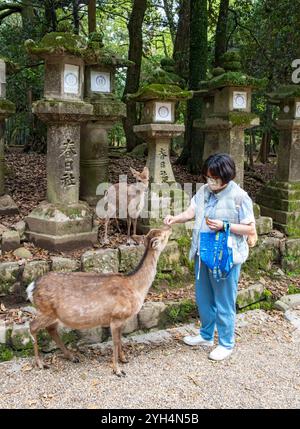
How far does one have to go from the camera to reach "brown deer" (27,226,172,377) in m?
3.79

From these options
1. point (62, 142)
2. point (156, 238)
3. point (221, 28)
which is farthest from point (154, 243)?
point (221, 28)

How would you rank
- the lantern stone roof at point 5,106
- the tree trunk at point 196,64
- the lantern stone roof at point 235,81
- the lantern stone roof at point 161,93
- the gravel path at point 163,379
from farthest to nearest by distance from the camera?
1. the tree trunk at point 196,64
2. the lantern stone roof at point 235,81
3. the lantern stone roof at point 161,93
4. the lantern stone roof at point 5,106
5. the gravel path at point 163,379

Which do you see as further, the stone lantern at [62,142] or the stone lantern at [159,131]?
the stone lantern at [159,131]

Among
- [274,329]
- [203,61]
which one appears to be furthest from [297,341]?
[203,61]

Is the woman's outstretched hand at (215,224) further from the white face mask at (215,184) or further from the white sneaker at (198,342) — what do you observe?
the white sneaker at (198,342)

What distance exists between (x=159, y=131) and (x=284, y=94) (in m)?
2.63

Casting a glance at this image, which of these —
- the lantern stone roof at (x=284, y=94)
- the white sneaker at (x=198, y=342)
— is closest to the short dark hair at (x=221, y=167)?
the white sneaker at (x=198, y=342)

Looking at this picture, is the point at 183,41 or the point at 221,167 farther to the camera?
the point at 183,41

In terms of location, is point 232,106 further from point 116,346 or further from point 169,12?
point 169,12

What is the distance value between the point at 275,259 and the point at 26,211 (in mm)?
3937

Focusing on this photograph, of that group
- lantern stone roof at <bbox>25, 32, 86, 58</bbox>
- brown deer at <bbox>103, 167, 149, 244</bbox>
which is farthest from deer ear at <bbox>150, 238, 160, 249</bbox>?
lantern stone roof at <bbox>25, 32, 86, 58</bbox>

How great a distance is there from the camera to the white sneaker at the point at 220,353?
433 cm

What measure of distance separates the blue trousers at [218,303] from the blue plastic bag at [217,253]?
0.34 feet

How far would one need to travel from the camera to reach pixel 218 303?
428cm
